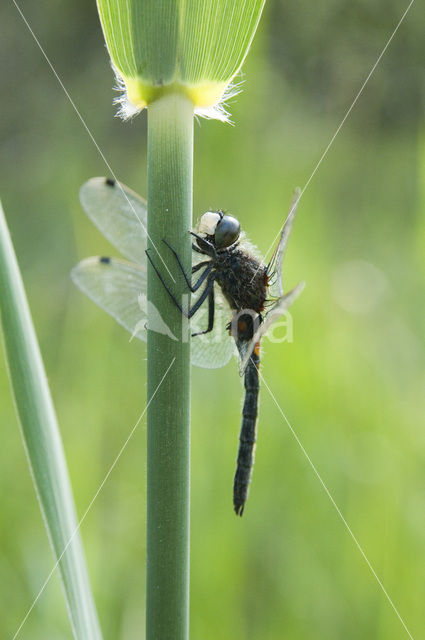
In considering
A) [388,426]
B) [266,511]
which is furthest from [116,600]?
[388,426]

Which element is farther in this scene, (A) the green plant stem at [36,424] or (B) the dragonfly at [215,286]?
(B) the dragonfly at [215,286]

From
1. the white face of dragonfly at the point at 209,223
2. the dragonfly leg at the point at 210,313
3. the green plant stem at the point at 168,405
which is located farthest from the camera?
the dragonfly leg at the point at 210,313

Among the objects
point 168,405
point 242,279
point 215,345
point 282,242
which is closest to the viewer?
point 168,405

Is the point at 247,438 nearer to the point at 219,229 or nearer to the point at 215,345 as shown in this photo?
the point at 215,345

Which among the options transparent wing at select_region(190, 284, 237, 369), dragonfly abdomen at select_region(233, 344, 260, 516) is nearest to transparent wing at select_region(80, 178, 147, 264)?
transparent wing at select_region(190, 284, 237, 369)

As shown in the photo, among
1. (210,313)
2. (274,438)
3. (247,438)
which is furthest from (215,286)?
(274,438)

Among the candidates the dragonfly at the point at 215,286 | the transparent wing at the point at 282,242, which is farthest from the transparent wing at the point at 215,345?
the transparent wing at the point at 282,242

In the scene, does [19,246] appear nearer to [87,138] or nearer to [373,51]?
[87,138]

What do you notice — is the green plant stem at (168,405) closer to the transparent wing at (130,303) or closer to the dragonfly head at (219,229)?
the dragonfly head at (219,229)
